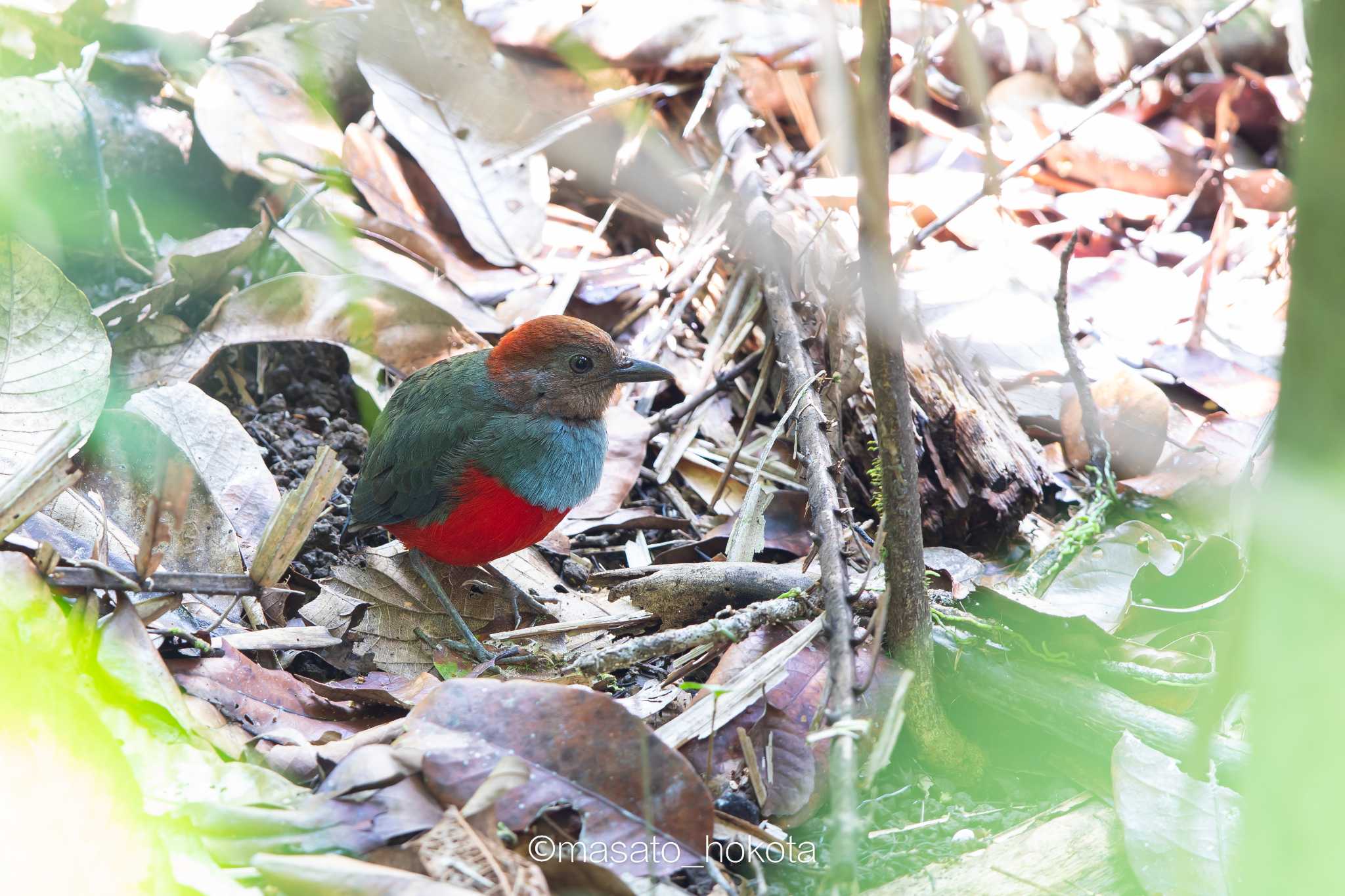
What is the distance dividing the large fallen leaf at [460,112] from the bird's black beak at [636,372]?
4.12ft

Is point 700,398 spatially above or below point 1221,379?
below

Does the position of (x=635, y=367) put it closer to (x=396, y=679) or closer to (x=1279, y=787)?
(x=396, y=679)

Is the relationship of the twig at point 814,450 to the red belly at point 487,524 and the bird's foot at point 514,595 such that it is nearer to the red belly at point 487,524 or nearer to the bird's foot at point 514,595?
the red belly at point 487,524

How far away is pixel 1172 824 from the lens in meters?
2.28

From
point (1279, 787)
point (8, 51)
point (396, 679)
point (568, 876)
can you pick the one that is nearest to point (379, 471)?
point (396, 679)

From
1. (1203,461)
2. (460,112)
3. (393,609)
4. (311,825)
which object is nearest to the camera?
(311,825)

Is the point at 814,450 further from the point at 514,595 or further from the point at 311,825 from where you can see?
the point at 311,825

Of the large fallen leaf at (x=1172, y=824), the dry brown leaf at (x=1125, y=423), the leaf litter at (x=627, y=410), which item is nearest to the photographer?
the large fallen leaf at (x=1172, y=824)

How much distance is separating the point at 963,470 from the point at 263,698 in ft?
7.69

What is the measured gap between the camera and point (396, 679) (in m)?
3.27

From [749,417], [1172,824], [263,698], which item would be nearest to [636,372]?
[749,417]

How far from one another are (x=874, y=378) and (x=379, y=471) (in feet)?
7.03

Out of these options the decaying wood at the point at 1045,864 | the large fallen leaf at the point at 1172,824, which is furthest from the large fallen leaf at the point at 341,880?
the large fallen leaf at the point at 1172,824

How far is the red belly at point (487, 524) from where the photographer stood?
12.0ft
